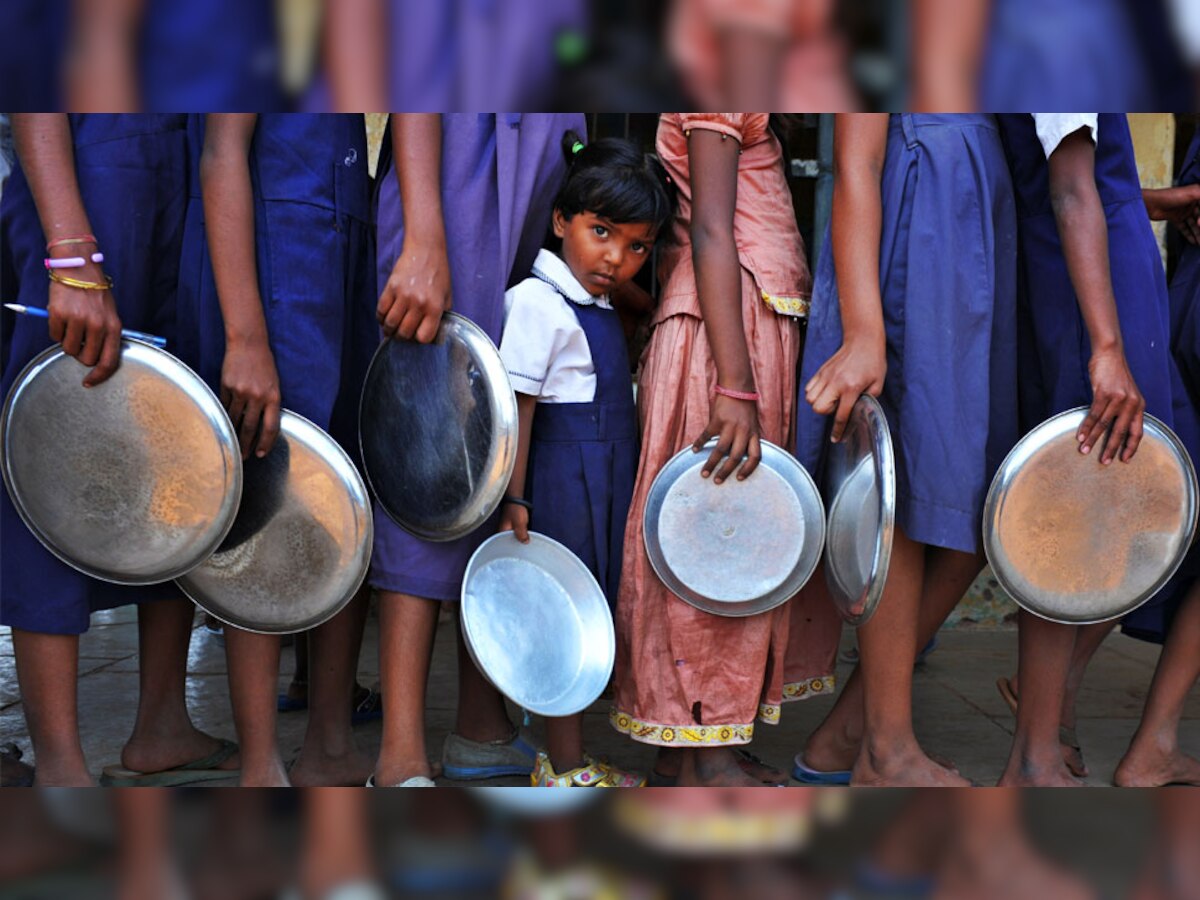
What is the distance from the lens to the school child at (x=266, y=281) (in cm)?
183

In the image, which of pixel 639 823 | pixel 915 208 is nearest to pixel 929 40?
pixel 639 823

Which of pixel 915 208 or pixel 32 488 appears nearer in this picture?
pixel 32 488

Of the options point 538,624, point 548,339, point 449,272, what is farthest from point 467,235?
point 538,624

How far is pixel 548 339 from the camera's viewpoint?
202cm

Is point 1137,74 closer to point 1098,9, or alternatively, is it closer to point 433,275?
point 1098,9

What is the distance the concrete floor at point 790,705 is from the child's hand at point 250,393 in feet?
2.62

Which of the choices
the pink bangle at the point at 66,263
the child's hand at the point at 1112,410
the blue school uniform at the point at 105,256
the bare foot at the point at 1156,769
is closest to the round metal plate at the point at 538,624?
Answer: the blue school uniform at the point at 105,256

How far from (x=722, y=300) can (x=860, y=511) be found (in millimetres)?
418

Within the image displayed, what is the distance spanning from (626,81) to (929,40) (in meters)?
0.11

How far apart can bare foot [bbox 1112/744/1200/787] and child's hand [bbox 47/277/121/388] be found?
189 centimetres

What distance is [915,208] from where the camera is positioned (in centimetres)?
202

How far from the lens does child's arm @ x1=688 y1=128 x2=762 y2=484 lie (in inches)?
78.8

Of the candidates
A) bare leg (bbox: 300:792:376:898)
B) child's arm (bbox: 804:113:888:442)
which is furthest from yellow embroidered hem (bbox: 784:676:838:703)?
bare leg (bbox: 300:792:376:898)

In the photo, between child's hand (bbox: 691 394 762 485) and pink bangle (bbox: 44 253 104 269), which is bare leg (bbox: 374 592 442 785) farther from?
pink bangle (bbox: 44 253 104 269)
